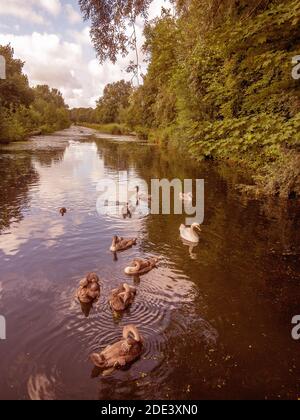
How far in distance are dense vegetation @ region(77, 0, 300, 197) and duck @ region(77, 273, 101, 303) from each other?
3.88 m

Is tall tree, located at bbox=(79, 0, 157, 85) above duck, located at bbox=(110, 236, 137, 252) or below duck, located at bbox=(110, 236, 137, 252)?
above

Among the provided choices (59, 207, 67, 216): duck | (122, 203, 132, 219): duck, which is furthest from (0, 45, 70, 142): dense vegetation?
(122, 203, 132, 219): duck

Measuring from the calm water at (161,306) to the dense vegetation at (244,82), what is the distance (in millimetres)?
3054

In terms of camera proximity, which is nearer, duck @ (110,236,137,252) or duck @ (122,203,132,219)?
duck @ (110,236,137,252)

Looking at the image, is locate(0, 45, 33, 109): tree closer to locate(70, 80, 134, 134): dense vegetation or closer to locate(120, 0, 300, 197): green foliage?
locate(70, 80, 134, 134): dense vegetation

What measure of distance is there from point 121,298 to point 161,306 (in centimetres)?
88

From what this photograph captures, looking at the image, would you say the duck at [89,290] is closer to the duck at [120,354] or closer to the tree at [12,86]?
the duck at [120,354]

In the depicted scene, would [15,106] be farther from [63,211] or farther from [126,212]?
[126,212]

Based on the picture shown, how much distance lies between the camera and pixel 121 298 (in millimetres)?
7113

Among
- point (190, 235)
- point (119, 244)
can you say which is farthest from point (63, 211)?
point (190, 235)

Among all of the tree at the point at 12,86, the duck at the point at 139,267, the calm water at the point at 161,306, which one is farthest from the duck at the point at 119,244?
the tree at the point at 12,86

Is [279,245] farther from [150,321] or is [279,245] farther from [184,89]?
[184,89]

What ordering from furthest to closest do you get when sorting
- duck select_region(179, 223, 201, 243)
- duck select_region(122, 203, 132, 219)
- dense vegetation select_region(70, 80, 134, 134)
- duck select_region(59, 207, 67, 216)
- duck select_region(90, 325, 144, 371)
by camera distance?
1. dense vegetation select_region(70, 80, 134, 134)
2. duck select_region(122, 203, 132, 219)
3. duck select_region(59, 207, 67, 216)
4. duck select_region(179, 223, 201, 243)
5. duck select_region(90, 325, 144, 371)

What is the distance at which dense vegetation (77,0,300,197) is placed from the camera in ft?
24.0
